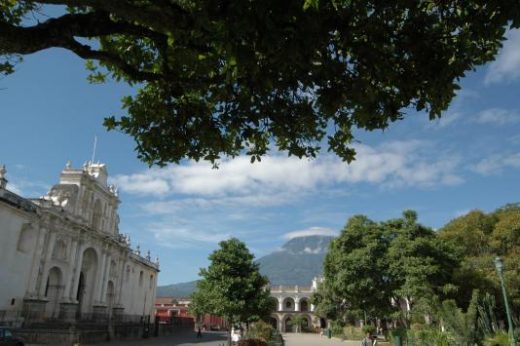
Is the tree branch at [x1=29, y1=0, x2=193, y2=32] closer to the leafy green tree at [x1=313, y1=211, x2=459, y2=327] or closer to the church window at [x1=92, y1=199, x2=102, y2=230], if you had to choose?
the leafy green tree at [x1=313, y1=211, x2=459, y2=327]

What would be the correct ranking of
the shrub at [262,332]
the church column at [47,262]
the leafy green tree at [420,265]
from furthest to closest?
the church column at [47,262] < the leafy green tree at [420,265] < the shrub at [262,332]

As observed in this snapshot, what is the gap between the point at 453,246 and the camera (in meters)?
30.2

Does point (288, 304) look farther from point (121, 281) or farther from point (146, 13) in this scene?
point (146, 13)

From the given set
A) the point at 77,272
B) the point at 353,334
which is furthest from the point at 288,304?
the point at 77,272

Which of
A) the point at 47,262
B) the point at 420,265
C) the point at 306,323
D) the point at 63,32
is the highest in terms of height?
the point at 47,262

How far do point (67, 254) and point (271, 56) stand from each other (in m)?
34.9

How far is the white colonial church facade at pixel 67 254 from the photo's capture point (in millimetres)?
28828

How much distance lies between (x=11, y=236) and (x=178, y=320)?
33286 millimetres

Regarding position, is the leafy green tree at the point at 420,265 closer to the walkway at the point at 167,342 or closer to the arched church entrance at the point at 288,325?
the walkway at the point at 167,342

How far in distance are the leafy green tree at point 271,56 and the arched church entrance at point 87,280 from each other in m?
36.5

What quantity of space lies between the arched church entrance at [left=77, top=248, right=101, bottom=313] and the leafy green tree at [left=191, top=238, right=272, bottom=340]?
16042mm

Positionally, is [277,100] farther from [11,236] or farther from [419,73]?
[11,236]

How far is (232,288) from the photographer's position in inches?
1053

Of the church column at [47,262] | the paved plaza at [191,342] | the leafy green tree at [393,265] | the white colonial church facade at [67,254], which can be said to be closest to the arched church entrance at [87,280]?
the white colonial church facade at [67,254]
